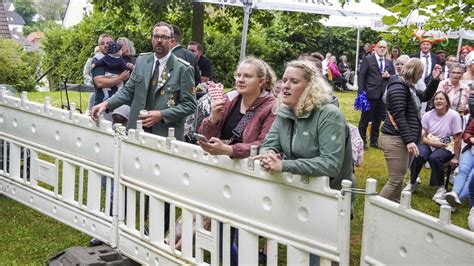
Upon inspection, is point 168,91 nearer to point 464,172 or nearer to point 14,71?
point 464,172

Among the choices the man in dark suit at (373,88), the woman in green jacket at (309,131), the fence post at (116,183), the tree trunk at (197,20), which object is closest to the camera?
the woman in green jacket at (309,131)

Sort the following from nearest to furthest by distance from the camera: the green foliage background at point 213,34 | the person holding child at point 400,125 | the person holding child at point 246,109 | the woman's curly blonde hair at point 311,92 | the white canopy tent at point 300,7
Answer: the woman's curly blonde hair at point 311,92 → the person holding child at point 246,109 → the person holding child at point 400,125 → the white canopy tent at point 300,7 → the green foliage background at point 213,34

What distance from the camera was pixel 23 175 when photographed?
691 centimetres

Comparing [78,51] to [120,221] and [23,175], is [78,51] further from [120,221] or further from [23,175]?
[120,221]

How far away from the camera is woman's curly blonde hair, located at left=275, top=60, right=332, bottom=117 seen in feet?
13.9

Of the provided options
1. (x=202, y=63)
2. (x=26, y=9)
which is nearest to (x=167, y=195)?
(x=202, y=63)

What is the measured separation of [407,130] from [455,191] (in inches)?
60.4

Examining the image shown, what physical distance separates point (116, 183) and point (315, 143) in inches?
76.2

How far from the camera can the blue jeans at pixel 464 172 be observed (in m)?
8.23

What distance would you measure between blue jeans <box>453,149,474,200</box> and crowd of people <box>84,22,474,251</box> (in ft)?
0.04

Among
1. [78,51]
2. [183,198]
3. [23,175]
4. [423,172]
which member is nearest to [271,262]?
[183,198]

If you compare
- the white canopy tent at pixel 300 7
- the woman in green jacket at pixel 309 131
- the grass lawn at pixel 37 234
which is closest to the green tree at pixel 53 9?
the white canopy tent at pixel 300 7

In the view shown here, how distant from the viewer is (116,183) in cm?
550

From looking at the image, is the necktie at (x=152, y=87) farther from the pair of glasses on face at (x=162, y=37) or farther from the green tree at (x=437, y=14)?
the green tree at (x=437, y=14)
